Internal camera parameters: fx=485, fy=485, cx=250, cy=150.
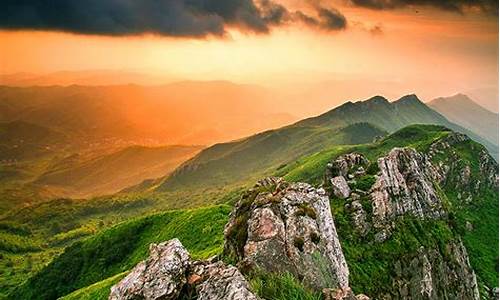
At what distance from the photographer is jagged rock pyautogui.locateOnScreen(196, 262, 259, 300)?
201 inches

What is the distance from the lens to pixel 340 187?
18.0 meters

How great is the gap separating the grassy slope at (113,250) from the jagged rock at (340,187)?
11514mm

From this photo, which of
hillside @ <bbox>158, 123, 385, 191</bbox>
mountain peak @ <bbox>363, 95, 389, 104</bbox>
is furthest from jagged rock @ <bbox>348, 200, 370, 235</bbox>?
mountain peak @ <bbox>363, 95, 389, 104</bbox>

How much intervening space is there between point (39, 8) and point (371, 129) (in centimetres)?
10558

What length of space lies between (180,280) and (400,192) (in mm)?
15182

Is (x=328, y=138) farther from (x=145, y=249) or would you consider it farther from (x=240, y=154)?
(x=145, y=249)

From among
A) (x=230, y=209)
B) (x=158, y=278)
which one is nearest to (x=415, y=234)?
(x=158, y=278)

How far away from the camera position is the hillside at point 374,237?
599 inches

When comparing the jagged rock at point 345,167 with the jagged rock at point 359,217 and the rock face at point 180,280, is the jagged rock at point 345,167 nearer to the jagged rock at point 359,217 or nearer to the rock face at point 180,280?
the jagged rock at point 359,217

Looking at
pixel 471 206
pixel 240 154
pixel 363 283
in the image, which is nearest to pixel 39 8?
pixel 363 283

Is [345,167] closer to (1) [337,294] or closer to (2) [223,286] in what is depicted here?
(1) [337,294]

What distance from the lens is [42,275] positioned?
4012 cm

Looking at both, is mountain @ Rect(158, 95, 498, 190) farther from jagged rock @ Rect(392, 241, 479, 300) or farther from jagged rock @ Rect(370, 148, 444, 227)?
jagged rock @ Rect(392, 241, 479, 300)

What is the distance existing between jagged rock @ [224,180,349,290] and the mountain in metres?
113
